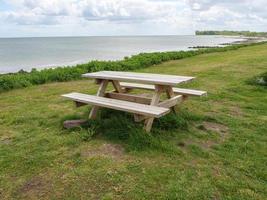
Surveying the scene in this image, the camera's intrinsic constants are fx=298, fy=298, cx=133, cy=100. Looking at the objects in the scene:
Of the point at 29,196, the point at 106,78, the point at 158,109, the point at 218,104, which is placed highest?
the point at 106,78

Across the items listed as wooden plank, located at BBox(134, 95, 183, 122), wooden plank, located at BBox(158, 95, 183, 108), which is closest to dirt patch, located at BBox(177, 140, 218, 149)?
wooden plank, located at BBox(134, 95, 183, 122)

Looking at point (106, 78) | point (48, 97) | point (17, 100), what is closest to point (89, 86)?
point (48, 97)

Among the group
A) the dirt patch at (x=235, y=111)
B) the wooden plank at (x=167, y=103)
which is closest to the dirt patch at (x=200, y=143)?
the wooden plank at (x=167, y=103)

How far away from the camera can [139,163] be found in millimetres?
3551

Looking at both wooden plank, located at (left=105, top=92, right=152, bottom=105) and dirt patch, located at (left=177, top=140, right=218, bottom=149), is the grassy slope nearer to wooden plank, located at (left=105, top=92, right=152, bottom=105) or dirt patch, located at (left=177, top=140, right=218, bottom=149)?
dirt patch, located at (left=177, top=140, right=218, bottom=149)

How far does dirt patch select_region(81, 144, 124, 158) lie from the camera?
3786 millimetres

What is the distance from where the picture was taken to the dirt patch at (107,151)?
149 inches

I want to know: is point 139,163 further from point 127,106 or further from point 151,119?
point 127,106

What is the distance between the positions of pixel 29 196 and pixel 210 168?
2.01m

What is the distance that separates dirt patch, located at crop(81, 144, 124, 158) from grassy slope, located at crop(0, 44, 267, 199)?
26mm

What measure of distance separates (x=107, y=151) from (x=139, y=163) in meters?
0.53

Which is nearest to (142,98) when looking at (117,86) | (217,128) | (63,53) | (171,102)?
(171,102)

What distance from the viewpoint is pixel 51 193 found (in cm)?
304

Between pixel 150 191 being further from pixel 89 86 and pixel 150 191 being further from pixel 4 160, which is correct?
pixel 89 86
